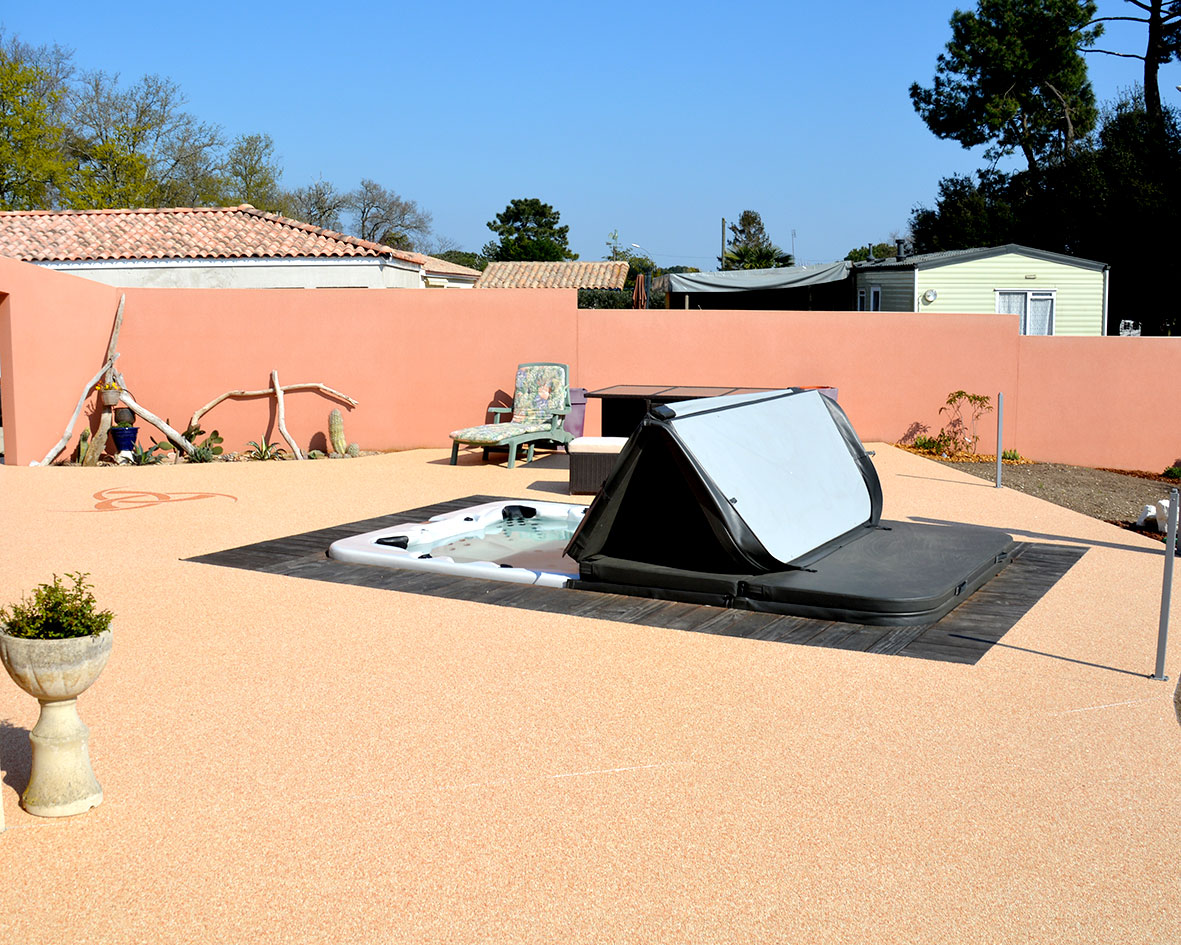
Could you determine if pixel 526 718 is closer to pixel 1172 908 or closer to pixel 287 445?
pixel 1172 908

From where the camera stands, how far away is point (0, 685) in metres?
5.08

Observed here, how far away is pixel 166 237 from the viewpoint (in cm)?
2153

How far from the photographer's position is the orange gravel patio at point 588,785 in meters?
3.07

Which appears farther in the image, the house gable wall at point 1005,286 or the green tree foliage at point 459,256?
the green tree foliage at point 459,256

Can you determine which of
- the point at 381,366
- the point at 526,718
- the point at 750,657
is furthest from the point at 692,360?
the point at 526,718

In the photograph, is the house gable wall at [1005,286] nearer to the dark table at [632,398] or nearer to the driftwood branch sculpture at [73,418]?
the dark table at [632,398]

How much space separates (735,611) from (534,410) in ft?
24.6

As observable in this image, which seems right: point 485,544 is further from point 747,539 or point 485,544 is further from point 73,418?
point 73,418

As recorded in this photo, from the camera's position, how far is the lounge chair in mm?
12703

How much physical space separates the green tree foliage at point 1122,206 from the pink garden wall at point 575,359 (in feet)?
45.3

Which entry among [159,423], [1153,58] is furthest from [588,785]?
[1153,58]

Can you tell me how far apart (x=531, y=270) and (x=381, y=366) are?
24.0 metres

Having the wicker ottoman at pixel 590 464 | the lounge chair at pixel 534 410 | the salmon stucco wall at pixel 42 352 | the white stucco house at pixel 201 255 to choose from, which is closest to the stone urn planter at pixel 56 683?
the wicker ottoman at pixel 590 464

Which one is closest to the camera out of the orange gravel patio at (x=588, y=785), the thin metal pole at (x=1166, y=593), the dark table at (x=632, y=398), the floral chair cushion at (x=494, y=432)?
the orange gravel patio at (x=588, y=785)
